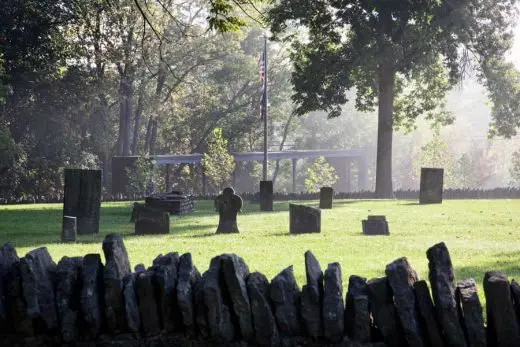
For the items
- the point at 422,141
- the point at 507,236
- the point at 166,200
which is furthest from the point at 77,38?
the point at 422,141

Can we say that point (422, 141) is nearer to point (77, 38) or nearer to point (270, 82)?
point (270, 82)

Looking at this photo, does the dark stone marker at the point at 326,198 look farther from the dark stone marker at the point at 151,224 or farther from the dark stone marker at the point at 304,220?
the dark stone marker at the point at 151,224

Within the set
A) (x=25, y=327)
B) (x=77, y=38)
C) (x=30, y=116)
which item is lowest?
(x=25, y=327)

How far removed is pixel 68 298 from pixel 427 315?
3173mm

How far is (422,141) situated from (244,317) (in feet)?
360

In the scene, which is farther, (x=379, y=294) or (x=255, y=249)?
(x=255, y=249)

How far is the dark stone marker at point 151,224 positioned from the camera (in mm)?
21609

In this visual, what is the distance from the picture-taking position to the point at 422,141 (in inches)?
4496

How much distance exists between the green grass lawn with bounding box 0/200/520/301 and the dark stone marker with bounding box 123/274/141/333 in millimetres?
4931

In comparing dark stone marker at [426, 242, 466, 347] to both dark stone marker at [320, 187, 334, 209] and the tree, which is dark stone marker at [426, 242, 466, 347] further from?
the tree

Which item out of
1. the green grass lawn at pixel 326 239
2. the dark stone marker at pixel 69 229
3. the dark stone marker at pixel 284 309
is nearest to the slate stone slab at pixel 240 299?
the dark stone marker at pixel 284 309

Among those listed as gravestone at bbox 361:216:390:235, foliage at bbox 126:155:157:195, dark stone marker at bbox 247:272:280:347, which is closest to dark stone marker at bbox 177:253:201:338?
dark stone marker at bbox 247:272:280:347

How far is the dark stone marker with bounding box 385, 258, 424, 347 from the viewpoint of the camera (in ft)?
22.5

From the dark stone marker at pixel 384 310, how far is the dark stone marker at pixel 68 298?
8.64ft
